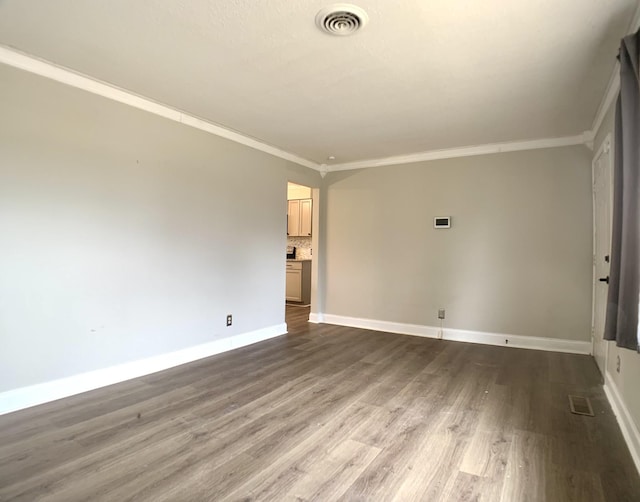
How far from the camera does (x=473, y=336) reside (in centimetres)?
472

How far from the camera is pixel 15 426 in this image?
2.35m

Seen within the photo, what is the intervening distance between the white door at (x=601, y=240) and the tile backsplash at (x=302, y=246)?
525 centimetres

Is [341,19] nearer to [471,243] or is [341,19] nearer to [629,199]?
[629,199]

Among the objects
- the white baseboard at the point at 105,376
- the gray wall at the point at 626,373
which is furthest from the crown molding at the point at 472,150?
the white baseboard at the point at 105,376

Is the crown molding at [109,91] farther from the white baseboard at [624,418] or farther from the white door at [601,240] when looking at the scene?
the white baseboard at [624,418]

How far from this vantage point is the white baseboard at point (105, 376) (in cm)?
260

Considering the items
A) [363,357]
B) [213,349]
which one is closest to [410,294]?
[363,357]

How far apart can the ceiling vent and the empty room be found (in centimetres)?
2

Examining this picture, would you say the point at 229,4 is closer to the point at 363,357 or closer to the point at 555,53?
the point at 555,53

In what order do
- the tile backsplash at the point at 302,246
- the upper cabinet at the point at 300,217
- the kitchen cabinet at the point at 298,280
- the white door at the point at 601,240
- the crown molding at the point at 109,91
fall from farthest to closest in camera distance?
1. the tile backsplash at the point at 302,246
2. the upper cabinet at the point at 300,217
3. the kitchen cabinet at the point at 298,280
4. the white door at the point at 601,240
5. the crown molding at the point at 109,91

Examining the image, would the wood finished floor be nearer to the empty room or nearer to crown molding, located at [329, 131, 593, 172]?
the empty room

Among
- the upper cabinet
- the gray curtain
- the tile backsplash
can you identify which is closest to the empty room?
the gray curtain

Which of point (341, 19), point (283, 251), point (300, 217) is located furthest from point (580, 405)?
point (300, 217)

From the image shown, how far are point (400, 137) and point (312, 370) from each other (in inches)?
111
